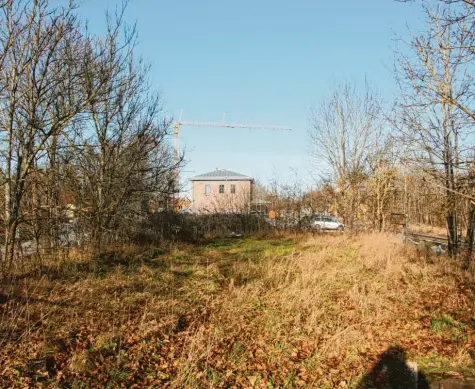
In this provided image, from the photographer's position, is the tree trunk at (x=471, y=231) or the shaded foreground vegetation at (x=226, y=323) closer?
the shaded foreground vegetation at (x=226, y=323)

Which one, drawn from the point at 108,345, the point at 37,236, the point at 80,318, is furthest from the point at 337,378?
the point at 37,236

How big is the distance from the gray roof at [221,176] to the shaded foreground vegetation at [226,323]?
38.7 m

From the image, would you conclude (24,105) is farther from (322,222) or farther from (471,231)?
(322,222)

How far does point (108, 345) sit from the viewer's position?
4625 millimetres

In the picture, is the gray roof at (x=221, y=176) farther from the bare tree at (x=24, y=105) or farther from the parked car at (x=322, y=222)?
the bare tree at (x=24, y=105)

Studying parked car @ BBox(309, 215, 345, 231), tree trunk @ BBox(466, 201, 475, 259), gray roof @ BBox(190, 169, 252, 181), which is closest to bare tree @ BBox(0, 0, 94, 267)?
tree trunk @ BBox(466, 201, 475, 259)

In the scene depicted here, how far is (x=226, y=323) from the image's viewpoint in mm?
5699

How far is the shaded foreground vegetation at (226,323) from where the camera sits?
4355mm

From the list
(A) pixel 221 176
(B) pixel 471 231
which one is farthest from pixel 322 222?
(A) pixel 221 176

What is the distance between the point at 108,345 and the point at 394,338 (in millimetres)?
4311

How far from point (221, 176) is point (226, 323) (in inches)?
1676

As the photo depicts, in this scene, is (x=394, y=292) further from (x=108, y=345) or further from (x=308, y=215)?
(x=308, y=215)

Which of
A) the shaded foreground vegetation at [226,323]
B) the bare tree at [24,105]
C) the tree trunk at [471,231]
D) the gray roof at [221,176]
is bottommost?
the shaded foreground vegetation at [226,323]

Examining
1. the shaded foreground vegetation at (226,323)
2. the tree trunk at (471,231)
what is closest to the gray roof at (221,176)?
the tree trunk at (471,231)
